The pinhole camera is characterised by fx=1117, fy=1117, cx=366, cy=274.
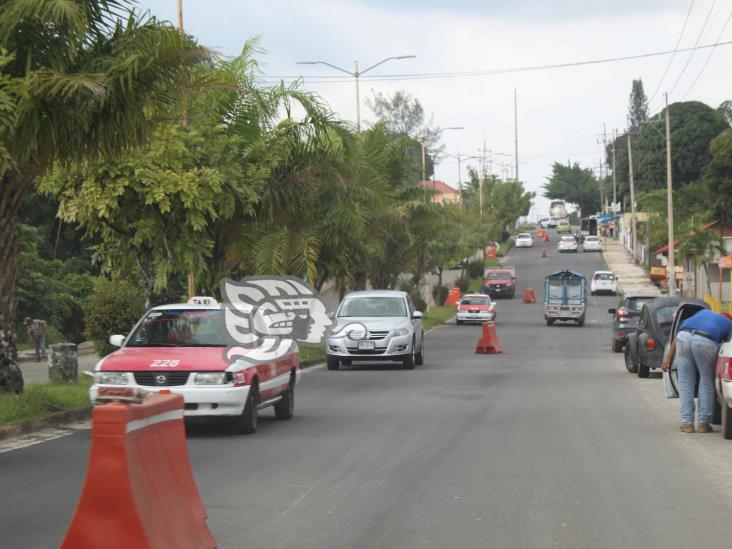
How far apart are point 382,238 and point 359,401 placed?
2379 cm

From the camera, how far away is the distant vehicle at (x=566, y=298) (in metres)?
53.4

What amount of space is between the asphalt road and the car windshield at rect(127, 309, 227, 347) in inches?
47.6

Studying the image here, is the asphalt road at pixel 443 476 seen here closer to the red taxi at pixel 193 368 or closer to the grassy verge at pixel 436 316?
the red taxi at pixel 193 368

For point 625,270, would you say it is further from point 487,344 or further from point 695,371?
point 695,371

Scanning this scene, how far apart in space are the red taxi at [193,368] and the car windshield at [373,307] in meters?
12.4

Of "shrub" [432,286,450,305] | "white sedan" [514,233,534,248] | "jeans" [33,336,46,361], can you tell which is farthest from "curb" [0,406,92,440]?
"white sedan" [514,233,534,248]

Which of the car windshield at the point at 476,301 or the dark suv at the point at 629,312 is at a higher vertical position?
the car windshield at the point at 476,301

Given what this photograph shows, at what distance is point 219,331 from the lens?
1485cm

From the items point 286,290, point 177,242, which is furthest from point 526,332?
point 177,242

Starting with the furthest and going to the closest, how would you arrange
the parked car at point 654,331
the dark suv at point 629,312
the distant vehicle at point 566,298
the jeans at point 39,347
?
1. the distant vehicle at point 566,298
2. the jeans at point 39,347
3. the dark suv at point 629,312
4. the parked car at point 654,331

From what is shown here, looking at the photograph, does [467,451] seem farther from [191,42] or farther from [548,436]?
[191,42]

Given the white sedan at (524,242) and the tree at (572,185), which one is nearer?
the white sedan at (524,242)

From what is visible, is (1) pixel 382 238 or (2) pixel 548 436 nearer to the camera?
(2) pixel 548 436

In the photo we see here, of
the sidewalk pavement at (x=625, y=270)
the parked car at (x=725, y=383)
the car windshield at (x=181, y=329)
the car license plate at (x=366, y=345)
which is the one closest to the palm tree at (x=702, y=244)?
the sidewalk pavement at (x=625, y=270)
